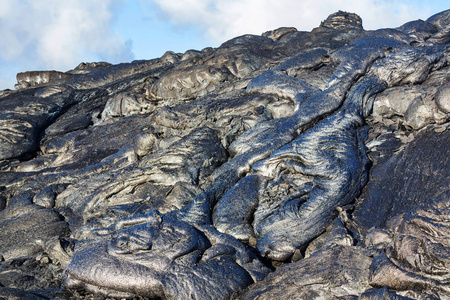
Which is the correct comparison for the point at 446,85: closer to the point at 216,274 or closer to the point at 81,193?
the point at 216,274

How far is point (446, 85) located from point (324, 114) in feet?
7.21

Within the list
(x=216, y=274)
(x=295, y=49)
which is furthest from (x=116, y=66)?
(x=216, y=274)

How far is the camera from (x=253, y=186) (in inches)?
285

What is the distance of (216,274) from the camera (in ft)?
17.2

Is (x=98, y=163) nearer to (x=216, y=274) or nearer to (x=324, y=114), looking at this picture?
(x=324, y=114)

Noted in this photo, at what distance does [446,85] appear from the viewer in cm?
676

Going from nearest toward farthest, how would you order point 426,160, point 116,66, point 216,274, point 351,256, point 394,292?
point 394,292 < point 351,256 < point 216,274 < point 426,160 < point 116,66

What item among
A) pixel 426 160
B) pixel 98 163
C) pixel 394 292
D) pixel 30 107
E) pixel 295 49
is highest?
pixel 30 107

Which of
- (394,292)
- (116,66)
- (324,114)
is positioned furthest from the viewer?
(116,66)

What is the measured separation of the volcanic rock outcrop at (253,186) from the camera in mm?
4988

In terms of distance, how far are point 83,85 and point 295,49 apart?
7.24 m

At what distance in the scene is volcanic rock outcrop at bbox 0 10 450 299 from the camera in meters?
4.99

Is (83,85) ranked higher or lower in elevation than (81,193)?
higher

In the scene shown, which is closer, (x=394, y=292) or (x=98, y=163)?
(x=394, y=292)
